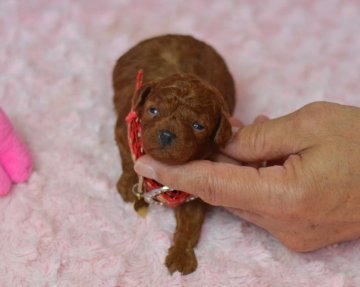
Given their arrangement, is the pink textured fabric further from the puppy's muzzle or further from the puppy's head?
the puppy's muzzle

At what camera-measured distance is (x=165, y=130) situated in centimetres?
183

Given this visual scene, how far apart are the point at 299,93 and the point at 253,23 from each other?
2.35ft

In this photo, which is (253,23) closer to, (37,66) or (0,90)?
(37,66)

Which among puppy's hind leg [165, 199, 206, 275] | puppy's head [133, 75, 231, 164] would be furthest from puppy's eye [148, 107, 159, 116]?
puppy's hind leg [165, 199, 206, 275]

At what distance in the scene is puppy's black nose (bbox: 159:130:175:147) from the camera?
5.98 feet

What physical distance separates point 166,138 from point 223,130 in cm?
22

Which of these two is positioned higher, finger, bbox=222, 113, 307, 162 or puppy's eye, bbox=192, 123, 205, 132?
puppy's eye, bbox=192, 123, 205, 132

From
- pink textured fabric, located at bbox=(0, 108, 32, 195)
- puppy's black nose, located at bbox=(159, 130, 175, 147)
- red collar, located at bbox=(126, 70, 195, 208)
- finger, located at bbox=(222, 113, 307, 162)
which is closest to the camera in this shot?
puppy's black nose, located at bbox=(159, 130, 175, 147)

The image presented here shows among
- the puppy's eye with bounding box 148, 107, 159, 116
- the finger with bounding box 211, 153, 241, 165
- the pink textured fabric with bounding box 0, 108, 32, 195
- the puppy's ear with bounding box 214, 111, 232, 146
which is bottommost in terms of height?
the pink textured fabric with bounding box 0, 108, 32, 195

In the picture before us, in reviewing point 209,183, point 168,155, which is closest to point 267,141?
point 209,183

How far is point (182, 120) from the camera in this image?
73.3 inches

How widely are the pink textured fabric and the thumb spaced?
643 millimetres

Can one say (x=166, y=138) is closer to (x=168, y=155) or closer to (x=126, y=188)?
(x=168, y=155)

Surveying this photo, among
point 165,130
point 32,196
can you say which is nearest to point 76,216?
point 32,196
